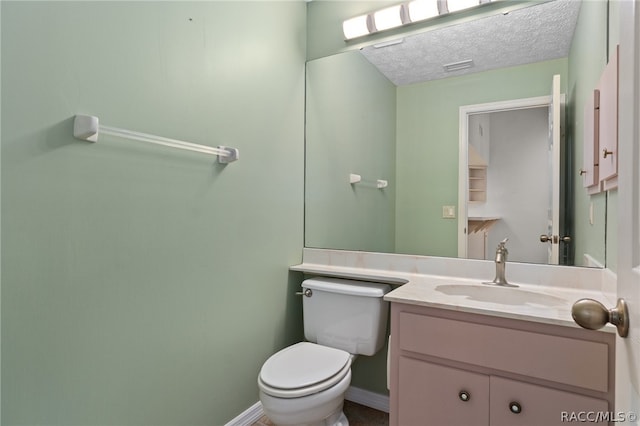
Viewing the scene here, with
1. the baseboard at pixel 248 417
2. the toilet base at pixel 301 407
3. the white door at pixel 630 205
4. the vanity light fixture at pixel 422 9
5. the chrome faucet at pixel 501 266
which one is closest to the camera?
the white door at pixel 630 205

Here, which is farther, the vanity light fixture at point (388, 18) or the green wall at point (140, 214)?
the vanity light fixture at point (388, 18)

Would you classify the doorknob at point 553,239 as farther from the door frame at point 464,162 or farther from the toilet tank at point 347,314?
the toilet tank at point 347,314

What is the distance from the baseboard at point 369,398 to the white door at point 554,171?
1165mm

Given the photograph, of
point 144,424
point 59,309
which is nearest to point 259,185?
point 59,309

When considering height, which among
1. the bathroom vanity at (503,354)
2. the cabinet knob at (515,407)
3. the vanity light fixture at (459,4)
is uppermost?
the vanity light fixture at (459,4)

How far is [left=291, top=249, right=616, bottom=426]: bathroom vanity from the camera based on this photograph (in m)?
1.09

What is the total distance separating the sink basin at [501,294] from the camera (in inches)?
55.2

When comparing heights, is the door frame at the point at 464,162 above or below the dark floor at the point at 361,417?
above

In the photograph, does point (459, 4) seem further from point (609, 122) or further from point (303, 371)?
point (303, 371)

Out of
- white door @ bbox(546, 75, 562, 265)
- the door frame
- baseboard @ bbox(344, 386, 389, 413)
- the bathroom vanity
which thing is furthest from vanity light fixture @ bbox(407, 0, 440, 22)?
baseboard @ bbox(344, 386, 389, 413)

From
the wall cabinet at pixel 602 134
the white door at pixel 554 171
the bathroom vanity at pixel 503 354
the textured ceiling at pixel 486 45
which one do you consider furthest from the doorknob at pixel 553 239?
the textured ceiling at pixel 486 45

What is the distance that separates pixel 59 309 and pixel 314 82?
1790 millimetres

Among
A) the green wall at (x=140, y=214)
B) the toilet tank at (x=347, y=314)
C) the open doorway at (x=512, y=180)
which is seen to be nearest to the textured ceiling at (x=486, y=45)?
the open doorway at (x=512, y=180)

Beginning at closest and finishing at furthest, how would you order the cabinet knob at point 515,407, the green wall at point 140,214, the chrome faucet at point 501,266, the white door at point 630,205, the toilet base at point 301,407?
the white door at point 630,205
the green wall at point 140,214
the cabinet knob at point 515,407
the toilet base at point 301,407
the chrome faucet at point 501,266
